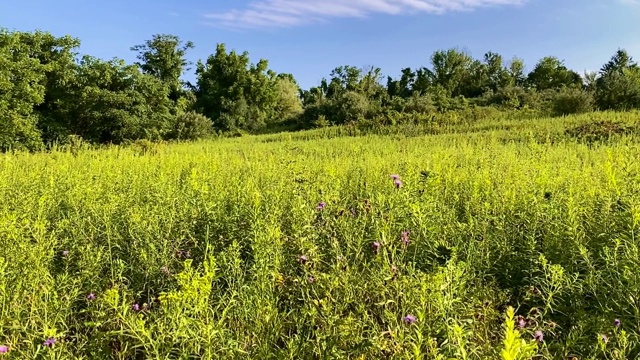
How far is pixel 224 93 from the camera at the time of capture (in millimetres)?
39656

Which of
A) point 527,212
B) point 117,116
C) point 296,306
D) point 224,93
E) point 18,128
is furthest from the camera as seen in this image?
point 224,93

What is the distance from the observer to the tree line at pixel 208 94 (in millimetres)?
21906

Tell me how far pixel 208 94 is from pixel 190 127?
1232 centimetres

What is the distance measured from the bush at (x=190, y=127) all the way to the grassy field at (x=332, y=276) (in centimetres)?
2584

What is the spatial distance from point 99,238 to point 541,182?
3141mm

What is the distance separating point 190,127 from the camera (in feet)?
95.1

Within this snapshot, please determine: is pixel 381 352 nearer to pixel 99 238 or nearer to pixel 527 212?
pixel 527 212

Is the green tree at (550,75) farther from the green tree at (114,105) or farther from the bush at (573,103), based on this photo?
the green tree at (114,105)

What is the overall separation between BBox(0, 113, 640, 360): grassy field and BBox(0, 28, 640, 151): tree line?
13.9m

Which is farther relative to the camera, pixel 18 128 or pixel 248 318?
pixel 18 128

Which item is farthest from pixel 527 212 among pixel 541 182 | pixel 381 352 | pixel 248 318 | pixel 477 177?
pixel 248 318

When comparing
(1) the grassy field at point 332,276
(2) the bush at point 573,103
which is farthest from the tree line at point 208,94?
(1) the grassy field at point 332,276

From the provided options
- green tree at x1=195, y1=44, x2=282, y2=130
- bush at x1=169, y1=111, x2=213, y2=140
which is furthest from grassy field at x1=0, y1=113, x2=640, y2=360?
green tree at x1=195, y1=44, x2=282, y2=130

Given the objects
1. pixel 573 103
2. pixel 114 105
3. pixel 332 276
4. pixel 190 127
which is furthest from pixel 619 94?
pixel 114 105
